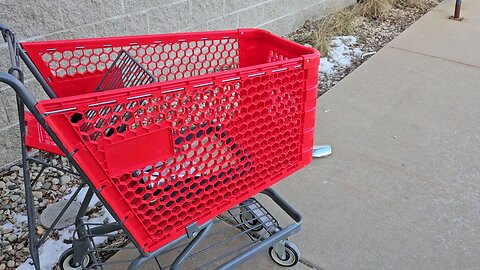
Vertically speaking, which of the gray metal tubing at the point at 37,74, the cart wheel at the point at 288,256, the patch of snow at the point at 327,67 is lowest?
the cart wheel at the point at 288,256

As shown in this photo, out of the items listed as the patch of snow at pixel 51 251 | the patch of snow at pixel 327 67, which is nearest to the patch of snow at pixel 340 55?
the patch of snow at pixel 327 67

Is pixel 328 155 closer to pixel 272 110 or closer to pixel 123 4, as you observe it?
pixel 272 110

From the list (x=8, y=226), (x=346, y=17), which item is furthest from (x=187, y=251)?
(x=346, y=17)

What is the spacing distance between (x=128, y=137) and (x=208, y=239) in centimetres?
102

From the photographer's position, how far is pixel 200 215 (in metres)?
1.82

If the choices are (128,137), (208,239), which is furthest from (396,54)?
(128,137)

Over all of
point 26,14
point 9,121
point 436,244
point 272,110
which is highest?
point 26,14

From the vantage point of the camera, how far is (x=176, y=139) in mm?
1666

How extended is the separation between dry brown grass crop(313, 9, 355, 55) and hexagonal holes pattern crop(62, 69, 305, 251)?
2645 millimetres

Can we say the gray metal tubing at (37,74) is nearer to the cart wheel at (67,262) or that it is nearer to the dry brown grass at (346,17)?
the cart wheel at (67,262)

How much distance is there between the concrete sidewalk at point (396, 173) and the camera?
231 centimetres

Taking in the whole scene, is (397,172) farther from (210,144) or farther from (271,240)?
(210,144)

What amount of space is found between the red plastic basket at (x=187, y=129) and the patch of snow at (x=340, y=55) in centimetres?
217

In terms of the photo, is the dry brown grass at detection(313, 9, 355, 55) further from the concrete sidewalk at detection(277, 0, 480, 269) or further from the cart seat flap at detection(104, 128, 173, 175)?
the cart seat flap at detection(104, 128, 173, 175)
